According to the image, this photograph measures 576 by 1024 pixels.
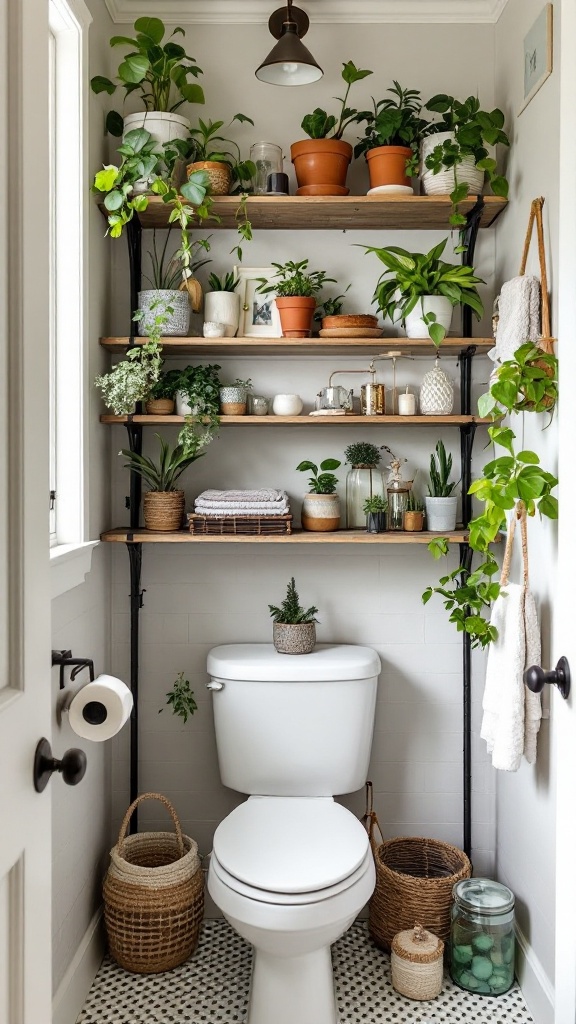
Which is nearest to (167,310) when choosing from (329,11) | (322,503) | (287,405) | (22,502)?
(287,405)

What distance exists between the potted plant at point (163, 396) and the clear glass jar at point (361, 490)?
0.55 meters

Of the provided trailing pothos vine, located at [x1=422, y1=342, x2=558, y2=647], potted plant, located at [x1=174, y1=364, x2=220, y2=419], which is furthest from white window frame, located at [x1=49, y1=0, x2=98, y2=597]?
trailing pothos vine, located at [x1=422, y1=342, x2=558, y2=647]

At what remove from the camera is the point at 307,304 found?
233 centimetres

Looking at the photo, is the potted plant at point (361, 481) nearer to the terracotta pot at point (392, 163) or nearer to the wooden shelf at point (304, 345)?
the wooden shelf at point (304, 345)

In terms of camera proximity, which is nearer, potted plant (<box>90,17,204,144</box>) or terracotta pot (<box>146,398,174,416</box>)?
potted plant (<box>90,17,204,144</box>)

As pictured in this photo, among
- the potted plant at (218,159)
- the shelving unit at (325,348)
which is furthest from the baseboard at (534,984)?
the potted plant at (218,159)

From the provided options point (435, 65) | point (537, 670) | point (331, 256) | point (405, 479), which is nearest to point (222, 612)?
point (405, 479)

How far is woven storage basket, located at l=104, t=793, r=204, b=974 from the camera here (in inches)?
84.6

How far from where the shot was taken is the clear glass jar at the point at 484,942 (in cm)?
211

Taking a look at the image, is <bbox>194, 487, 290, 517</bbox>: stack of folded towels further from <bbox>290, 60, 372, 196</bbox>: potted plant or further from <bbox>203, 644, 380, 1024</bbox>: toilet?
<bbox>290, 60, 372, 196</bbox>: potted plant

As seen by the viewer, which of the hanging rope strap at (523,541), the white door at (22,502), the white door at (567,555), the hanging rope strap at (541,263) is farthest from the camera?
the hanging rope strap at (523,541)

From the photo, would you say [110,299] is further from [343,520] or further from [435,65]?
[435,65]

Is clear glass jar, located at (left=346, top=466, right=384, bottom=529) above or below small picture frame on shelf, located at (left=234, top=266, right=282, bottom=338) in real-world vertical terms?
below

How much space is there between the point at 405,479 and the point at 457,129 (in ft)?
3.12
